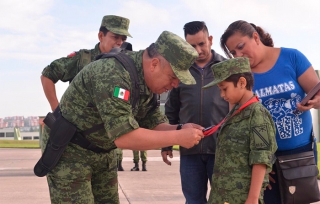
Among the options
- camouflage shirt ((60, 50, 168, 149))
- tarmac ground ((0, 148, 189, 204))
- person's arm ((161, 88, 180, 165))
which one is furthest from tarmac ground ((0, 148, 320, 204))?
camouflage shirt ((60, 50, 168, 149))

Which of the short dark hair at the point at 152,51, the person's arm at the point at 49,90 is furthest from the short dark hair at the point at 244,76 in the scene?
the person's arm at the point at 49,90

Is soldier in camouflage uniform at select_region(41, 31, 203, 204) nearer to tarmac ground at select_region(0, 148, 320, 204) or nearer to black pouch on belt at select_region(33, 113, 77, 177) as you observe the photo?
black pouch on belt at select_region(33, 113, 77, 177)

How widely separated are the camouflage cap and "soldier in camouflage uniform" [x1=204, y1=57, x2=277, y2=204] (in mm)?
1753

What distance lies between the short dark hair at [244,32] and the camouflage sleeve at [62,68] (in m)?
1.60

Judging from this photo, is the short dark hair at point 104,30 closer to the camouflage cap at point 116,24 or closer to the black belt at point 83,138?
the camouflage cap at point 116,24

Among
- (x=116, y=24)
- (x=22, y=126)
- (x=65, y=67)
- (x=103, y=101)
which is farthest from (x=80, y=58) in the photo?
(x=22, y=126)

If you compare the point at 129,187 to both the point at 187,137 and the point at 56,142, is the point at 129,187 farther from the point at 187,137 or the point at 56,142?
the point at 187,137

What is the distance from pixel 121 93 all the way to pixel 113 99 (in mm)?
55

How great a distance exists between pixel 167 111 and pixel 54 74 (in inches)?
43.5

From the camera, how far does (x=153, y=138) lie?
2740mm

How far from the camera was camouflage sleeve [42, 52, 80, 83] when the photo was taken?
14.9 feet

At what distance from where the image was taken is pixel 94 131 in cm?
295

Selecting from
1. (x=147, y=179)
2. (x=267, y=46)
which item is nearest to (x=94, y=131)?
(x=267, y=46)

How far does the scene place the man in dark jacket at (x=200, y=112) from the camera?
399 cm
